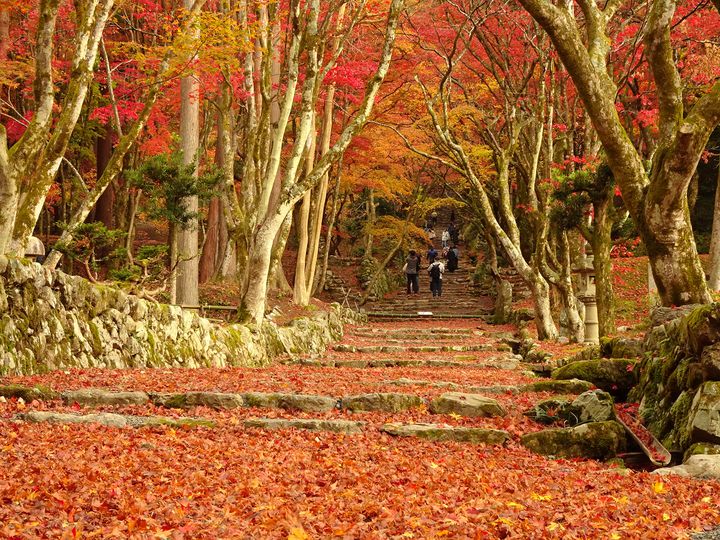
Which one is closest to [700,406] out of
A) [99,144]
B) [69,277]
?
[69,277]

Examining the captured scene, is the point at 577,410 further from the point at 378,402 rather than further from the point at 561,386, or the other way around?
the point at 378,402

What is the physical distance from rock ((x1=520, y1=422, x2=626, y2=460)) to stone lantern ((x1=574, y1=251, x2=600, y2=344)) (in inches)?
314

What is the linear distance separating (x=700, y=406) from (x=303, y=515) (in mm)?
3110

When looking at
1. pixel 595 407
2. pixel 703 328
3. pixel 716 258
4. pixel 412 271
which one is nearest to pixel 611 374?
pixel 595 407

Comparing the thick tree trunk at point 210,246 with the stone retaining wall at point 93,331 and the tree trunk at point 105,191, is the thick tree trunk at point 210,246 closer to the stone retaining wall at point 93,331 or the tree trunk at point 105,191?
the tree trunk at point 105,191

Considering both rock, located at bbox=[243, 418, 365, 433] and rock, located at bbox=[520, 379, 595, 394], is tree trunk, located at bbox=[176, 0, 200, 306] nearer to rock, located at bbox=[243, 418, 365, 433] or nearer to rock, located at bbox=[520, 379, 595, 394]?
rock, located at bbox=[520, 379, 595, 394]

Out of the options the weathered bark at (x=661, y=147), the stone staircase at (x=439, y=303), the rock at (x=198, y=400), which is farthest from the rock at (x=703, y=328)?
the stone staircase at (x=439, y=303)

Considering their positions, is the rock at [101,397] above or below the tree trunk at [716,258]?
below

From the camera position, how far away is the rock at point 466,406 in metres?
6.89

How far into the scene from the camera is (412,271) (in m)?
29.8

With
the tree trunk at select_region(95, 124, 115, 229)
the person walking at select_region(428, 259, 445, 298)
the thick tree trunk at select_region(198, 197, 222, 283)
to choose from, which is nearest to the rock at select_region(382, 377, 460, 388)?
the tree trunk at select_region(95, 124, 115, 229)

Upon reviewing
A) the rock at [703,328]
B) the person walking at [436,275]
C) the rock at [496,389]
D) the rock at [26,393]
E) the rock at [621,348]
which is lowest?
the rock at [496,389]

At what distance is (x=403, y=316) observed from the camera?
2572 cm

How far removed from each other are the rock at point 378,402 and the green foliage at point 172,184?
681cm
